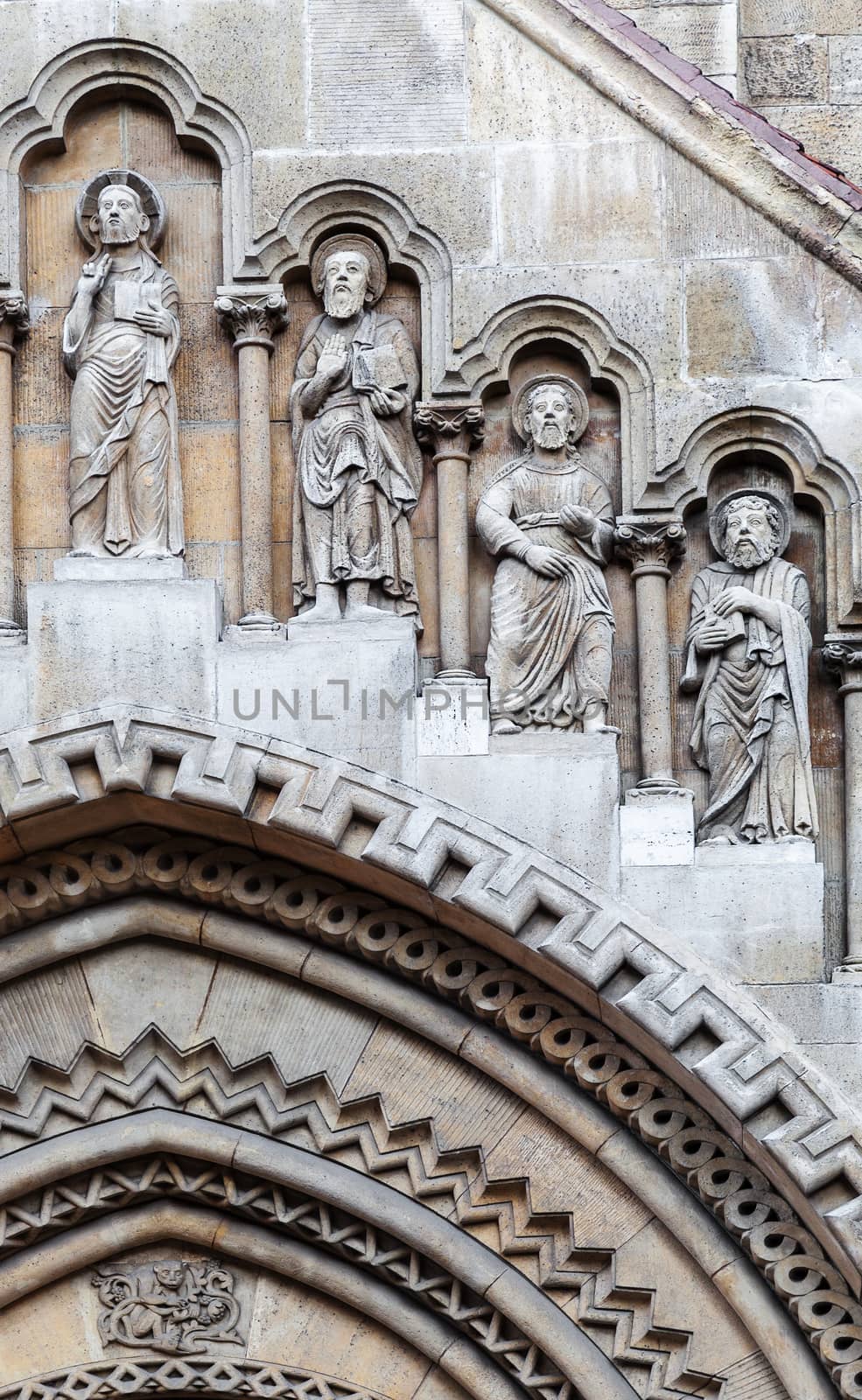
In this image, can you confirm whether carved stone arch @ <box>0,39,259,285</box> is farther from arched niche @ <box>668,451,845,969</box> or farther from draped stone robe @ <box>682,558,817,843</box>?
draped stone robe @ <box>682,558,817,843</box>

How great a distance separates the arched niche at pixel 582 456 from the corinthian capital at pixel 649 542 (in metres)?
0.11

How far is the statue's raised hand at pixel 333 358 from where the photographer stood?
11.4m

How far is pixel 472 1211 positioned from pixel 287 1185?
0.71 meters

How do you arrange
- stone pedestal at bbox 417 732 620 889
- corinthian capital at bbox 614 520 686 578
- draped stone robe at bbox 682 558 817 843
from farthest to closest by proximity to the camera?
corinthian capital at bbox 614 520 686 578, draped stone robe at bbox 682 558 817 843, stone pedestal at bbox 417 732 620 889

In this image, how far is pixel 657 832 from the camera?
10.8m

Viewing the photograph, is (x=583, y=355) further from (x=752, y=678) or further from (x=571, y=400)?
(x=752, y=678)

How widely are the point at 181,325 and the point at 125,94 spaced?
103 cm

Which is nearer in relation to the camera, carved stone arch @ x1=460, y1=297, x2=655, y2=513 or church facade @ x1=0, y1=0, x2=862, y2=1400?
church facade @ x1=0, y1=0, x2=862, y2=1400

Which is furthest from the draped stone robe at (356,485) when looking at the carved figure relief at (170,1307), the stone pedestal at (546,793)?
the carved figure relief at (170,1307)

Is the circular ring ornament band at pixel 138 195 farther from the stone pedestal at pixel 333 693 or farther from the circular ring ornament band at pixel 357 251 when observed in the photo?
the stone pedestal at pixel 333 693

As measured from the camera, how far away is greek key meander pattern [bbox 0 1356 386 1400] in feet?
36.0

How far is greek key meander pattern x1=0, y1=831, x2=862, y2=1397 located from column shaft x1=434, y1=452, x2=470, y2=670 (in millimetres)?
1035

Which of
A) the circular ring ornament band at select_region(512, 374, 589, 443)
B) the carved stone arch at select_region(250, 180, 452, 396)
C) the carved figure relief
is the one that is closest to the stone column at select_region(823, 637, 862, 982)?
the circular ring ornament band at select_region(512, 374, 589, 443)

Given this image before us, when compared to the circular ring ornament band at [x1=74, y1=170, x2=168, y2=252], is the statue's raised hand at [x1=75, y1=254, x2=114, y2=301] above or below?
below
